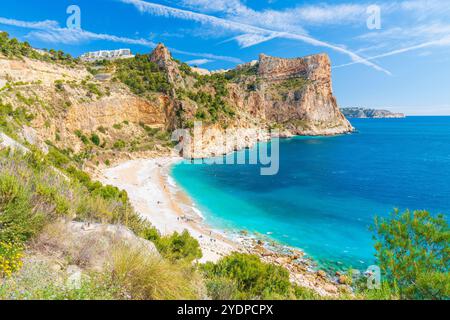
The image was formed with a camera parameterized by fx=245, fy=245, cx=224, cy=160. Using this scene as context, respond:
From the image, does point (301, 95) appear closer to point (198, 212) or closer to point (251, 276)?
point (198, 212)

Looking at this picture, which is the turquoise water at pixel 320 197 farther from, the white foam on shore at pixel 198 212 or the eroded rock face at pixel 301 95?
the eroded rock face at pixel 301 95

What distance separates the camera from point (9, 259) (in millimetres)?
3334

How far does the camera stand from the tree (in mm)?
5746

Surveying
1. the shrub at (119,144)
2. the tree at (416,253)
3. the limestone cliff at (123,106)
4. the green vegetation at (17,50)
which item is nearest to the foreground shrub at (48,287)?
the tree at (416,253)

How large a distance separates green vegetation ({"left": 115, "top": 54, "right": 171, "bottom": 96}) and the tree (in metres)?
41.9

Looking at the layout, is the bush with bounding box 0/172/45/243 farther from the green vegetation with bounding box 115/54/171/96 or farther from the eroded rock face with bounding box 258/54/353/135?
the eroded rock face with bounding box 258/54/353/135

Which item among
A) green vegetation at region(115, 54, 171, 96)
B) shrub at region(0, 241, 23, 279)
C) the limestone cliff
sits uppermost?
green vegetation at region(115, 54, 171, 96)

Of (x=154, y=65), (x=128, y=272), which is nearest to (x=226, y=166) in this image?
(x=154, y=65)

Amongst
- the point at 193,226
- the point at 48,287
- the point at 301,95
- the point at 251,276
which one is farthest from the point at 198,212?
the point at 301,95

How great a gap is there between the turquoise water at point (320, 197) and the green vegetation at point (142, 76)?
16.2 metres

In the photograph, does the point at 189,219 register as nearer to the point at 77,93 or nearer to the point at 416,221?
the point at 416,221

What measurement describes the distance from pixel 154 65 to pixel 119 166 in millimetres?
26739

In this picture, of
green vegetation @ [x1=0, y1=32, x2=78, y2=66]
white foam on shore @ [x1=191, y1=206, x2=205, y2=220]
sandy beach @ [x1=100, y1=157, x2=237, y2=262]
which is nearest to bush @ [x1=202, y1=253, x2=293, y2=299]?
sandy beach @ [x1=100, y1=157, x2=237, y2=262]
